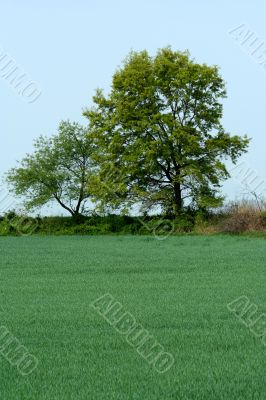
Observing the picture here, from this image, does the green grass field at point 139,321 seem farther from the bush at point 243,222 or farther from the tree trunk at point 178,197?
the tree trunk at point 178,197

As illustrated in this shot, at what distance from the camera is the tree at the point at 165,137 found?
41.4 metres

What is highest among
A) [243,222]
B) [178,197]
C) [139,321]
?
[178,197]

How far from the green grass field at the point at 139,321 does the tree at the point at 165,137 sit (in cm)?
2022

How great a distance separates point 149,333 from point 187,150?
103ft

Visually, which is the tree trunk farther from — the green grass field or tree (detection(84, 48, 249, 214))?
the green grass field

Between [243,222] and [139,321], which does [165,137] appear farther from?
[139,321]

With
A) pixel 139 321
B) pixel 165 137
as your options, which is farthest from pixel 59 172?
pixel 139 321

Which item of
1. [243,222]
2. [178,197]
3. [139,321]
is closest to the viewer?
[139,321]

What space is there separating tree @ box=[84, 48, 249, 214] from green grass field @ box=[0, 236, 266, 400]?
20.2 meters

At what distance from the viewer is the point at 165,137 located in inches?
1642

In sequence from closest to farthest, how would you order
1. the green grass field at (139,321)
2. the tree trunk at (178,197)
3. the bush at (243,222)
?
the green grass field at (139,321) → the bush at (243,222) → the tree trunk at (178,197)

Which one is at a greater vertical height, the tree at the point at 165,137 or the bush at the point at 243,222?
the tree at the point at 165,137

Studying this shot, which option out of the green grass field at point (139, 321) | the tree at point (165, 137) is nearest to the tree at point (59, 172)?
the tree at point (165, 137)

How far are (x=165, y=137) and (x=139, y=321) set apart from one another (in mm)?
31521
